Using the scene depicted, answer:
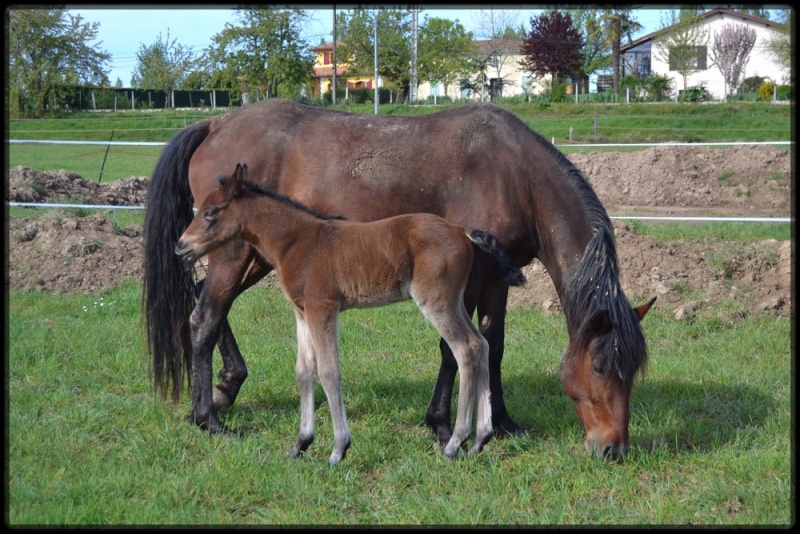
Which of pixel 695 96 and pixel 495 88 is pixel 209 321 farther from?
pixel 495 88

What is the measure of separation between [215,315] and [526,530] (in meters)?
2.69

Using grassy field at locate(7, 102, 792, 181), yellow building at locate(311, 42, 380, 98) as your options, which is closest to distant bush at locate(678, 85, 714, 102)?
grassy field at locate(7, 102, 792, 181)

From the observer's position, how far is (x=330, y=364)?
4.66 metres

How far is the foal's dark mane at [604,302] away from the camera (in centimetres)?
470

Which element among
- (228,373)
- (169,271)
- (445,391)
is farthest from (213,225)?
(445,391)

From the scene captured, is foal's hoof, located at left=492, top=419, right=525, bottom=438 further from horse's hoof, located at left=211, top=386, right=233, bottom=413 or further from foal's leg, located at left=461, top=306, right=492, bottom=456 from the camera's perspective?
horse's hoof, located at left=211, top=386, right=233, bottom=413

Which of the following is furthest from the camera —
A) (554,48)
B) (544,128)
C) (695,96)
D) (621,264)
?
(554,48)

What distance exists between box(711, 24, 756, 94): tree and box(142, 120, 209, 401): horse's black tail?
4133 centimetres

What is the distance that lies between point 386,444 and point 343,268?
1.24m

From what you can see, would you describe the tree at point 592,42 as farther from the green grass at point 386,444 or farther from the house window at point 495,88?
the green grass at point 386,444

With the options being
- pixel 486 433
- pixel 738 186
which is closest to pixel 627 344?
pixel 486 433

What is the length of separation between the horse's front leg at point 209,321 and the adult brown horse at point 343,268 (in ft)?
1.70

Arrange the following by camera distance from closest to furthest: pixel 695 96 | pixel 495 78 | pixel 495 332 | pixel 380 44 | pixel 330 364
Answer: pixel 330 364 → pixel 495 332 → pixel 380 44 → pixel 695 96 → pixel 495 78

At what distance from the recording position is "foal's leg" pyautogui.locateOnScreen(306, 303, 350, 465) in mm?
4660
